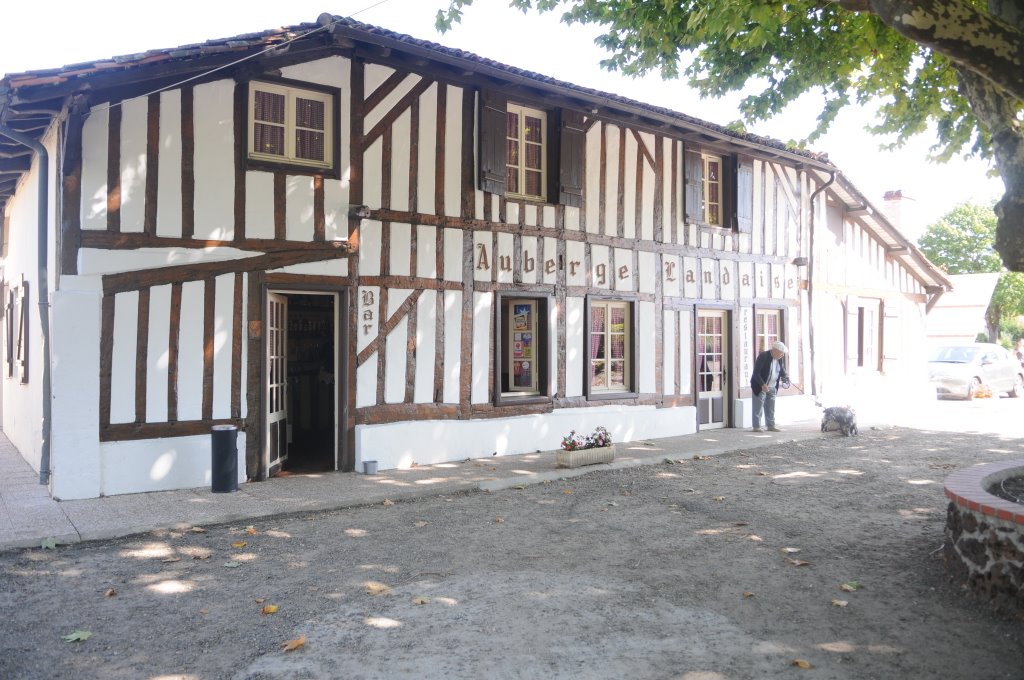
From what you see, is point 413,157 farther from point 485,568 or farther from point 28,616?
point 28,616

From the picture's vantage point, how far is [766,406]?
42.2 ft

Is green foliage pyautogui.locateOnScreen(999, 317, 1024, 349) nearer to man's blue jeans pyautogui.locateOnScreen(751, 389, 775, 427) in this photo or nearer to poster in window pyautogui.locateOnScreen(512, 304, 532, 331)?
man's blue jeans pyautogui.locateOnScreen(751, 389, 775, 427)

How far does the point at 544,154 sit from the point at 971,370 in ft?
49.5

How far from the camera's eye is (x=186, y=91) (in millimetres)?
7750

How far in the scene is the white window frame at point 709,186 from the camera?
12898 mm

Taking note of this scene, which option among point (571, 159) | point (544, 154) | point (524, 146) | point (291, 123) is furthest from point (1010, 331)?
point (291, 123)

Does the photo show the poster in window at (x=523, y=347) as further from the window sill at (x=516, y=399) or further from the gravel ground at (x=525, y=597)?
the gravel ground at (x=525, y=597)

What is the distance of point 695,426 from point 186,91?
8.87 meters

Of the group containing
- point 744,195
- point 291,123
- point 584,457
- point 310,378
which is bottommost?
point 584,457

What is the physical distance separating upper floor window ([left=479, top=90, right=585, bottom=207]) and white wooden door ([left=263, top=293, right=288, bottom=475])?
130 inches

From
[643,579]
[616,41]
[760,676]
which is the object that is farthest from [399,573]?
[616,41]

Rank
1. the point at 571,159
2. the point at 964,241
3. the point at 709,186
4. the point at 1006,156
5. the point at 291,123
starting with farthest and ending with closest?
the point at 964,241
the point at 709,186
the point at 571,159
the point at 291,123
the point at 1006,156

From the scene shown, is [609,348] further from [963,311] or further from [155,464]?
[963,311]

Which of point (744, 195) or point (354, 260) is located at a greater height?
point (744, 195)
